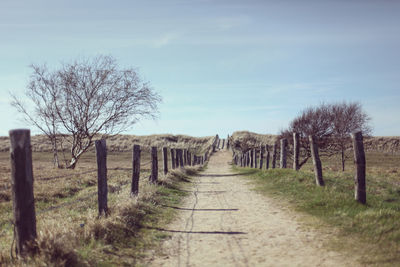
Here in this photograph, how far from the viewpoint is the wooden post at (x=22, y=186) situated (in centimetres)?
476

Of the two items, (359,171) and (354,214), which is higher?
(359,171)

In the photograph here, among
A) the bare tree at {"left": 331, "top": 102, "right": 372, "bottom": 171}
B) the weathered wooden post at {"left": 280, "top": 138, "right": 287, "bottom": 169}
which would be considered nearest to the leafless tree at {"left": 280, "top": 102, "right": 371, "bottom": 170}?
the bare tree at {"left": 331, "top": 102, "right": 372, "bottom": 171}

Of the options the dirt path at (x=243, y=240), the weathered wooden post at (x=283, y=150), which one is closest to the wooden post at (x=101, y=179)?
the dirt path at (x=243, y=240)

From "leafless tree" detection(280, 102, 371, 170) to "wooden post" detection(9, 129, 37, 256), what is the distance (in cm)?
2761

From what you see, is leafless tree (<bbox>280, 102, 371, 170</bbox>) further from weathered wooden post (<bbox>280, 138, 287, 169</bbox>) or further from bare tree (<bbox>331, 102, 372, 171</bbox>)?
weathered wooden post (<bbox>280, 138, 287, 169</bbox>)

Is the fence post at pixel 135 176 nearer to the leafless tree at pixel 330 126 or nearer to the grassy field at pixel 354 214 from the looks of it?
the grassy field at pixel 354 214

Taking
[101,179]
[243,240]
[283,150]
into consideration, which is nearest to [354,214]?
[243,240]

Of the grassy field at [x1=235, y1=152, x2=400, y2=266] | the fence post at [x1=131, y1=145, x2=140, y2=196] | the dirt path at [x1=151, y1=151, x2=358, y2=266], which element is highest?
the fence post at [x1=131, y1=145, x2=140, y2=196]

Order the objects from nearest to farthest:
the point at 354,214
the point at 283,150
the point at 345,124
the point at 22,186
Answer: the point at 22,186 < the point at 354,214 < the point at 283,150 < the point at 345,124

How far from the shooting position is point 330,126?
3225cm

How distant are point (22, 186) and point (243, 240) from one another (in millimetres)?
3773

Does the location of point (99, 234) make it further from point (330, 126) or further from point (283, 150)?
point (330, 126)

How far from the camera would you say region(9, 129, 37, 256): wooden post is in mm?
4762

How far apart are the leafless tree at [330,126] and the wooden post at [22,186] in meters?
27.6
